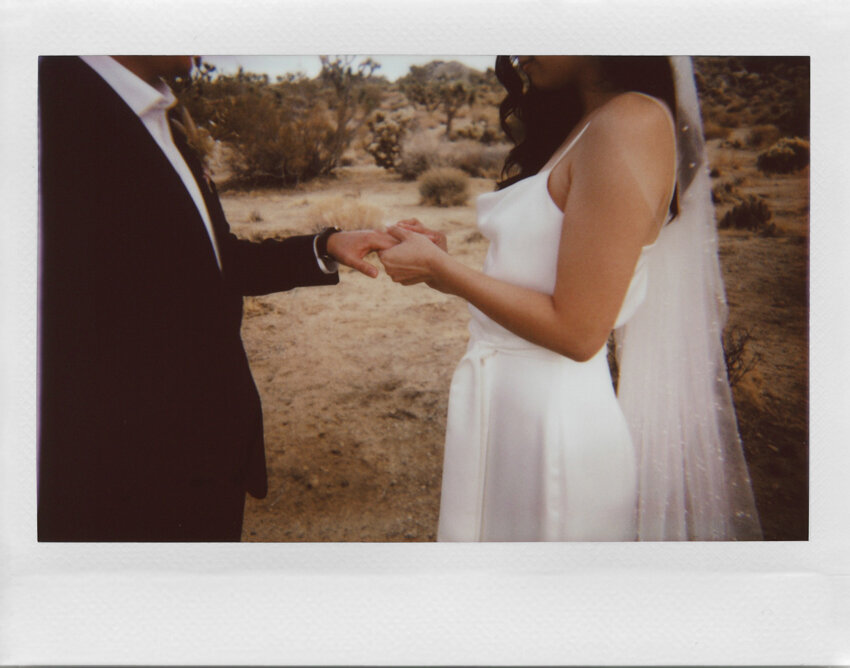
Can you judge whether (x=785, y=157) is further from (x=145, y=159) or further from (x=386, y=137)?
(x=145, y=159)

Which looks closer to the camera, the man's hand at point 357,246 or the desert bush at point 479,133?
the man's hand at point 357,246

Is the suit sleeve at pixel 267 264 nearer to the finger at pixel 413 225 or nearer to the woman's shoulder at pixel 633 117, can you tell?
the finger at pixel 413 225

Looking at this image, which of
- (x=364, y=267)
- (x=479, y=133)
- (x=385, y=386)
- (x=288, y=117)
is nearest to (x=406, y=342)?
(x=385, y=386)

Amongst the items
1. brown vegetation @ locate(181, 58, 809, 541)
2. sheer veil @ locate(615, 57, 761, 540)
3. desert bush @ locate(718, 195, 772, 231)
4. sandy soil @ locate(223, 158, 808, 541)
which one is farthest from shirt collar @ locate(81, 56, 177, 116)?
desert bush @ locate(718, 195, 772, 231)

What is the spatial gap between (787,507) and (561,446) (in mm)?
1322

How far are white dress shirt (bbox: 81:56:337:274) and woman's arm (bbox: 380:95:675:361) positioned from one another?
3.59 ft

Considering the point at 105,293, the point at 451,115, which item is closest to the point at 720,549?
the point at 451,115

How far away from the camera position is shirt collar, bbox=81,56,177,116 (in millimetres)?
2213

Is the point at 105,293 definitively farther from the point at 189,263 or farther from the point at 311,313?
the point at 311,313

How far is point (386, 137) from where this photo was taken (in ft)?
9.30

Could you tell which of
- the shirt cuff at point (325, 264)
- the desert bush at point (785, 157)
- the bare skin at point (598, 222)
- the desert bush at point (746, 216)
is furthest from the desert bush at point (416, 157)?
the desert bush at point (785, 157)

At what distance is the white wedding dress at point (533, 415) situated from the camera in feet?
7.35

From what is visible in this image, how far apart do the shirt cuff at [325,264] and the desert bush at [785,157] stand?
1761 millimetres

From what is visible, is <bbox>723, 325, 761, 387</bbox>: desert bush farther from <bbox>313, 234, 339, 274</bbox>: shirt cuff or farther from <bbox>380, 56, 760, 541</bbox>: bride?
<bbox>313, 234, 339, 274</bbox>: shirt cuff
